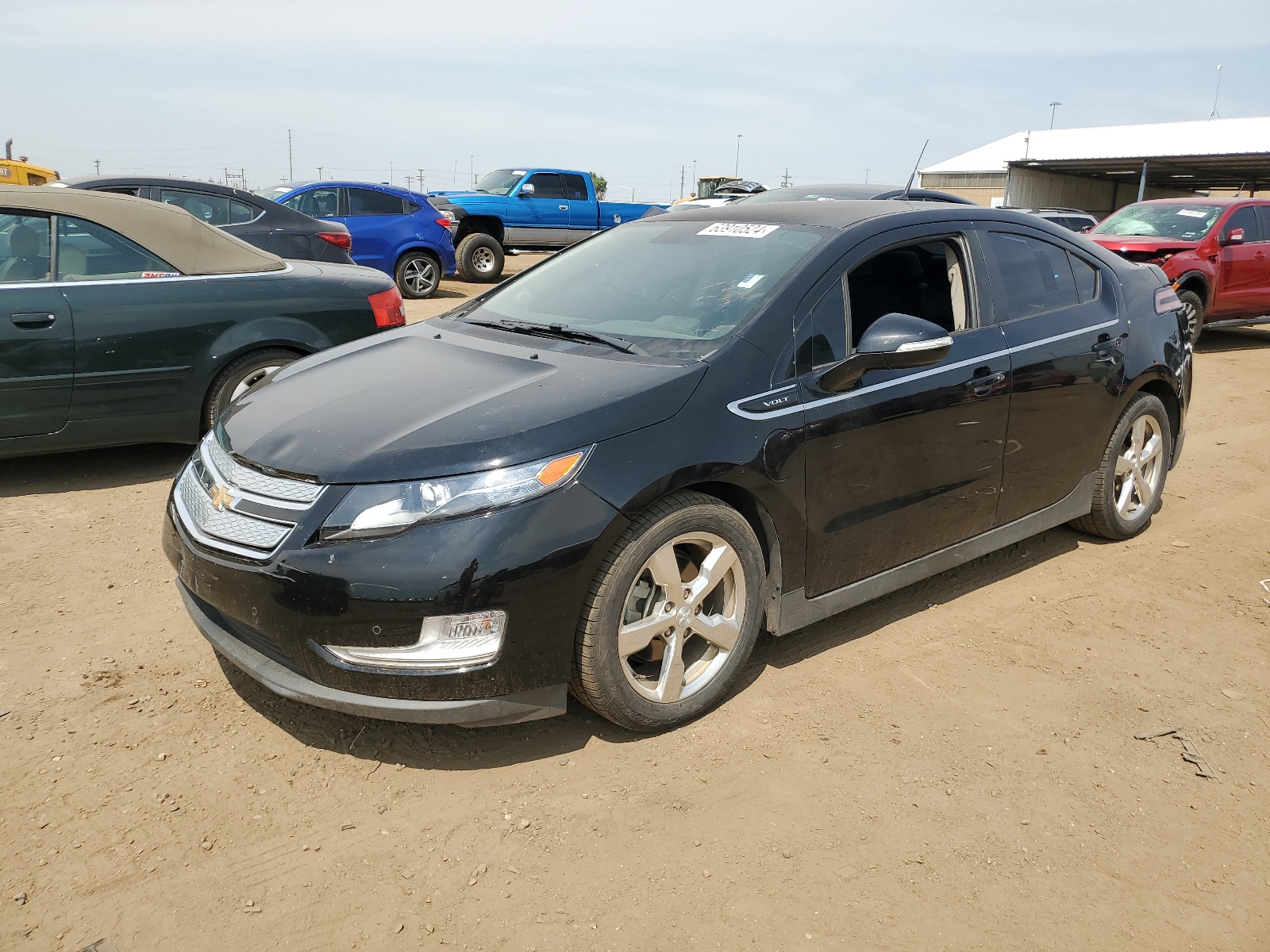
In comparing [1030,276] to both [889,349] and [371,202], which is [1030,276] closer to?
[889,349]

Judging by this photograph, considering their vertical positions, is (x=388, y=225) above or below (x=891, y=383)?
above

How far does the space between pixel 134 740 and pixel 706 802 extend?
177 centimetres

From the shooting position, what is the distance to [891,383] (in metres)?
3.56

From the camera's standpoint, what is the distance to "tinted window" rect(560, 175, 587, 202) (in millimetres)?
19000

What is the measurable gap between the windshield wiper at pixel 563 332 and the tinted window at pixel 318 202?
11.2 meters

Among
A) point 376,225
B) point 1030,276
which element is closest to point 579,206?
point 376,225

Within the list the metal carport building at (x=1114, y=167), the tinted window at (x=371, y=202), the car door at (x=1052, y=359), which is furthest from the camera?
the metal carport building at (x=1114, y=167)

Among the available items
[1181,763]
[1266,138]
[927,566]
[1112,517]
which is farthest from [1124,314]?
[1266,138]

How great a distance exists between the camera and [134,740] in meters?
3.07

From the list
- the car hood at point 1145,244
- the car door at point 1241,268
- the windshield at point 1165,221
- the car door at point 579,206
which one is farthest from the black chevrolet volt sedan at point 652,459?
the car door at point 579,206

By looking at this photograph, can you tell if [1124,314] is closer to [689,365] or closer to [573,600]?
[689,365]

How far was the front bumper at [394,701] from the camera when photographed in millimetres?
2777

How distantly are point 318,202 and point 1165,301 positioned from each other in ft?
39.5

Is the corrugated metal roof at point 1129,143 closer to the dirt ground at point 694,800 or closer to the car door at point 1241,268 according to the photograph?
the car door at point 1241,268
